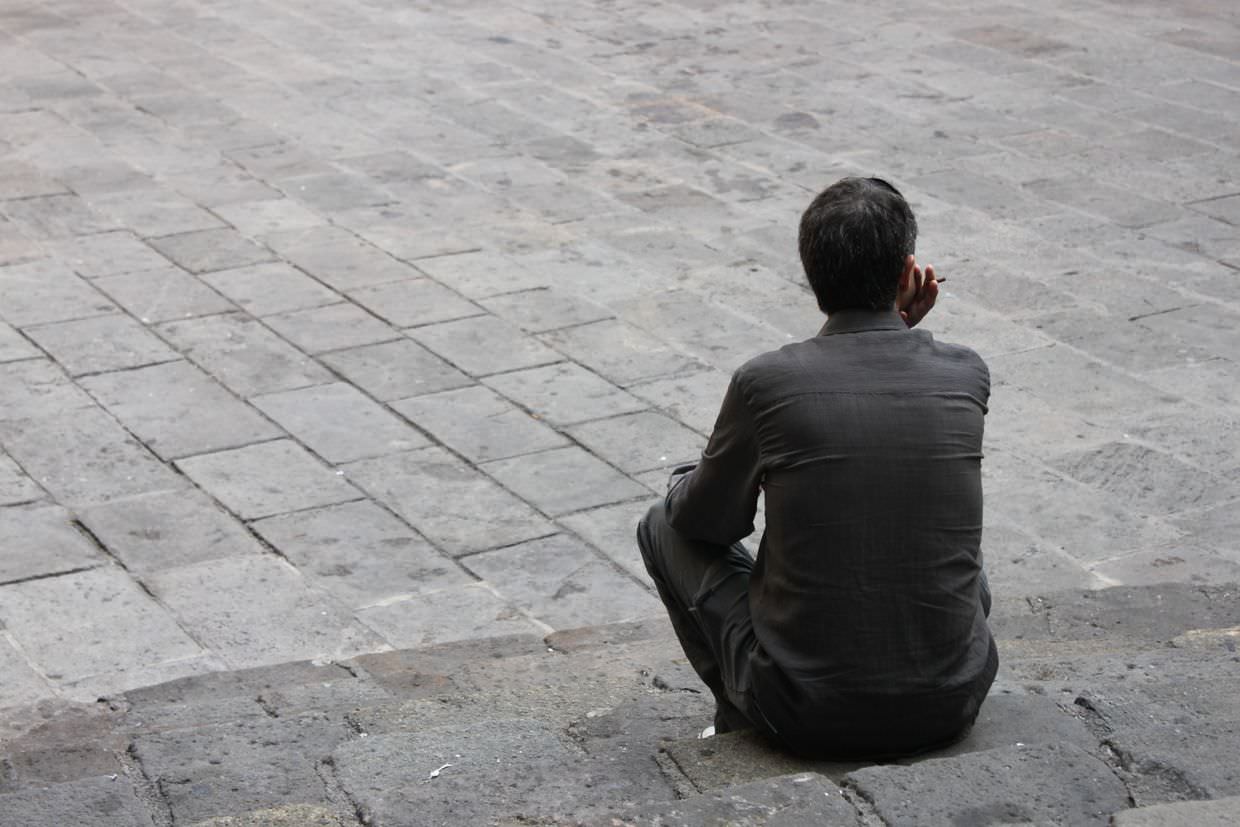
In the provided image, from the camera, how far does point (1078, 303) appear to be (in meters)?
6.94

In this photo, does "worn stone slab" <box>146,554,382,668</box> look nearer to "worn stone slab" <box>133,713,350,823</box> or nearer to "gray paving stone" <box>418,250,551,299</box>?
"worn stone slab" <box>133,713,350,823</box>

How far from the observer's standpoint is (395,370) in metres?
6.33

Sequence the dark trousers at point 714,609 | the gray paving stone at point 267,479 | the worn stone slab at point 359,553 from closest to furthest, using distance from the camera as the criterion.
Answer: the dark trousers at point 714,609 < the worn stone slab at point 359,553 < the gray paving stone at point 267,479

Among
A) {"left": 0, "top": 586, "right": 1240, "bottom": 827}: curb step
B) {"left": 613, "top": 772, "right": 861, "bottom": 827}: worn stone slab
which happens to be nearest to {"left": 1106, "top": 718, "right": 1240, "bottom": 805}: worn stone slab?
{"left": 0, "top": 586, "right": 1240, "bottom": 827}: curb step

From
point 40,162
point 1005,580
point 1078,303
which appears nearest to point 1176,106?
point 1078,303

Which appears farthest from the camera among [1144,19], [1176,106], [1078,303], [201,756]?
[1144,19]

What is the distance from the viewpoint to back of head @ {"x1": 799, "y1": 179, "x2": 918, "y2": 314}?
118 inches

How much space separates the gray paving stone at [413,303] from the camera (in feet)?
22.4

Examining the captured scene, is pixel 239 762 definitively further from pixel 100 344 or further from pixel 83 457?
pixel 100 344

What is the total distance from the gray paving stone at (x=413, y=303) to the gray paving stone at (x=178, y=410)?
90 cm

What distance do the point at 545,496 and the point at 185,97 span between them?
521 cm

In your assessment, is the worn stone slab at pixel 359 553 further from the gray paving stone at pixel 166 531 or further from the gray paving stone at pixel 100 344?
the gray paving stone at pixel 100 344

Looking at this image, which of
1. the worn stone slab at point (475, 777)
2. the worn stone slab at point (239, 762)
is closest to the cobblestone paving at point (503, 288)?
the worn stone slab at point (239, 762)

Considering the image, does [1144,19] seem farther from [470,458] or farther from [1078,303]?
[470,458]
